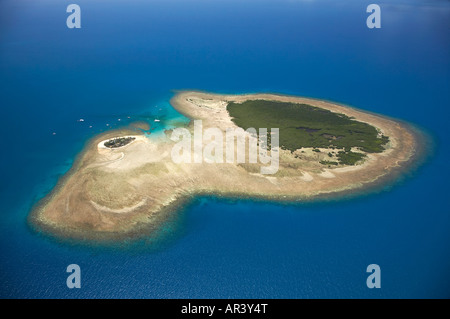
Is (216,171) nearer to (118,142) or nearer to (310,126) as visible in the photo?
(118,142)

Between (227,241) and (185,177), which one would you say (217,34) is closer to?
(185,177)

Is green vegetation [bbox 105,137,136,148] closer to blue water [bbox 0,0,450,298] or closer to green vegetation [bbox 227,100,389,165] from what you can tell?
blue water [bbox 0,0,450,298]

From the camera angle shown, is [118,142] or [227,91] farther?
[227,91]

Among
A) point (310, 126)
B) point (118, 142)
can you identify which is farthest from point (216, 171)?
point (310, 126)

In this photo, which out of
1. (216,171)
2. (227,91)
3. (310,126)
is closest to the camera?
(216,171)

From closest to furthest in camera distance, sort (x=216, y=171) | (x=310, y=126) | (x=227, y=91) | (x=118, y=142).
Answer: (x=216, y=171)
(x=118, y=142)
(x=310, y=126)
(x=227, y=91)

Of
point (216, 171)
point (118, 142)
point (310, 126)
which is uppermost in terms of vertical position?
point (310, 126)
